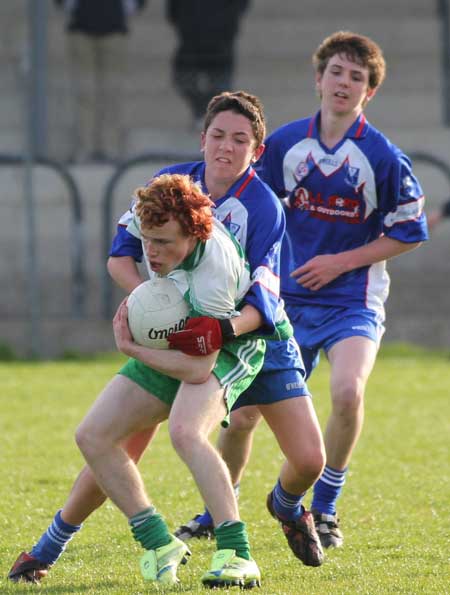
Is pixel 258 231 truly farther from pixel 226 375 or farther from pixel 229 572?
pixel 229 572

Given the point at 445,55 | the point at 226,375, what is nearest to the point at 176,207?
the point at 226,375

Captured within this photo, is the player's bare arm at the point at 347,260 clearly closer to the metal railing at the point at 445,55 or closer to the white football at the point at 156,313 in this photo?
the white football at the point at 156,313

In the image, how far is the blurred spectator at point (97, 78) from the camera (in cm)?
1396

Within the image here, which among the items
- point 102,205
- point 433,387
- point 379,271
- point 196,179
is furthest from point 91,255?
point 196,179

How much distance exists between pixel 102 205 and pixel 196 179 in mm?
8044

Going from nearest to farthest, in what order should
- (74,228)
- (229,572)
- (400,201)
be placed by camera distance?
(229,572) < (400,201) < (74,228)

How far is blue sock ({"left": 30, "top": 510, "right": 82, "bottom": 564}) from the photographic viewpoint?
4.96m

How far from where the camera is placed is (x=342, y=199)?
6176 mm

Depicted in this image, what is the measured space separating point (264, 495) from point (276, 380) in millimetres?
2044

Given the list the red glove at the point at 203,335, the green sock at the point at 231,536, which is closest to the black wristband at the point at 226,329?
the red glove at the point at 203,335

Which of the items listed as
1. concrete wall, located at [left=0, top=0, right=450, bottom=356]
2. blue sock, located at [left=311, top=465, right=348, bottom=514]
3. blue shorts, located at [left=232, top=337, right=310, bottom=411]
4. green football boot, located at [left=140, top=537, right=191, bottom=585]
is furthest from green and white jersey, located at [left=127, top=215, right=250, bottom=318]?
concrete wall, located at [left=0, top=0, right=450, bottom=356]

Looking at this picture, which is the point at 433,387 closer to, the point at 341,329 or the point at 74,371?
the point at 74,371

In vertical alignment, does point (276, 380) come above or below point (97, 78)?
above

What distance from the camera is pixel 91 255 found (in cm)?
1293
